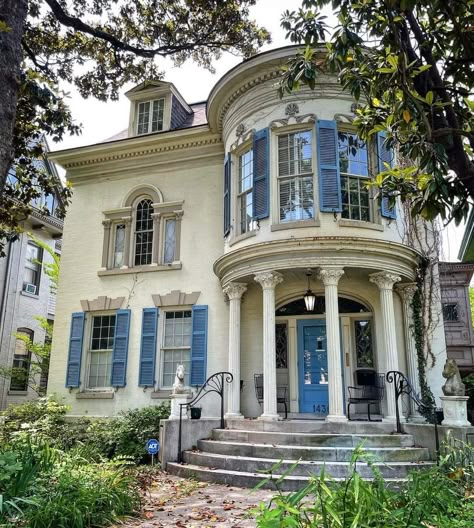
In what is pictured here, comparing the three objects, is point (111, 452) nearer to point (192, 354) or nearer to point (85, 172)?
point (192, 354)

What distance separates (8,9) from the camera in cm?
634

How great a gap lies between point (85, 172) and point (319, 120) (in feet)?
25.1

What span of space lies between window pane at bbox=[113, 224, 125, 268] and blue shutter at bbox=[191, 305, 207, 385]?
9.83 feet

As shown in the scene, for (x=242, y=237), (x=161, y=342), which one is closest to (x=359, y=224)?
(x=242, y=237)

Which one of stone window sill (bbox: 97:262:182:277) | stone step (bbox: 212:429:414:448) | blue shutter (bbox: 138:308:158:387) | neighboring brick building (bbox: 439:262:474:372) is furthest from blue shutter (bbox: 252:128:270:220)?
neighboring brick building (bbox: 439:262:474:372)

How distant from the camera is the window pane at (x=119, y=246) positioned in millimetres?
13797

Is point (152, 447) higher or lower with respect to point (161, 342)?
lower

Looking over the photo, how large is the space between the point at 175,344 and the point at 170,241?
2837mm

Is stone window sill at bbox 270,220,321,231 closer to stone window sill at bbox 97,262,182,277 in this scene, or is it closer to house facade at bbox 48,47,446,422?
house facade at bbox 48,47,446,422

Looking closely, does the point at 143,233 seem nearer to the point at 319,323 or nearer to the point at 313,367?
the point at 319,323

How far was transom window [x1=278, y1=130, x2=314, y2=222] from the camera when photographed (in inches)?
411

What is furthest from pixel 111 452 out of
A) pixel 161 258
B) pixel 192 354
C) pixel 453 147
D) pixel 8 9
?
pixel 453 147

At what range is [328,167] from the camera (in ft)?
33.9

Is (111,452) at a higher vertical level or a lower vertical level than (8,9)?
lower
